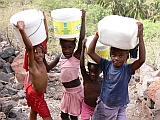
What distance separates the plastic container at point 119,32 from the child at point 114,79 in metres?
0.14

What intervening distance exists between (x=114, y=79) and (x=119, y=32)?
1.46 feet

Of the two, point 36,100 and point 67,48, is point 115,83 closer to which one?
point 67,48

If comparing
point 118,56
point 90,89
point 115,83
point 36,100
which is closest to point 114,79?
point 115,83

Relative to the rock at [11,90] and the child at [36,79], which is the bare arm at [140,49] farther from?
the rock at [11,90]

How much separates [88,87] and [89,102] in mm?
141

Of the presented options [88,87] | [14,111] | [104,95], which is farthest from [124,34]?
[14,111]

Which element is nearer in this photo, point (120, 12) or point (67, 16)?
point (67, 16)

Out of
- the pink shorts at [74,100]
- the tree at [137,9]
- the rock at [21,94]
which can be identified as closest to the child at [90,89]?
the pink shorts at [74,100]

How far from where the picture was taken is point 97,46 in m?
2.63

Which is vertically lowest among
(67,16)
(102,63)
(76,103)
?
(76,103)

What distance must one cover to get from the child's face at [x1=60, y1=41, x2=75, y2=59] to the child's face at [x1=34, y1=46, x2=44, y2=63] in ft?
0.76

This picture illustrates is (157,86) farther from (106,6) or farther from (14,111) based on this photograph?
(106,6)

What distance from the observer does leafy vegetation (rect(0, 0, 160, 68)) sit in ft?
32.3

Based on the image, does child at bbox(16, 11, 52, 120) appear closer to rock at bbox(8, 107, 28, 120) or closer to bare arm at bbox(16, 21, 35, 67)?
bare arm at bbox(16, 21, 35, 67)
